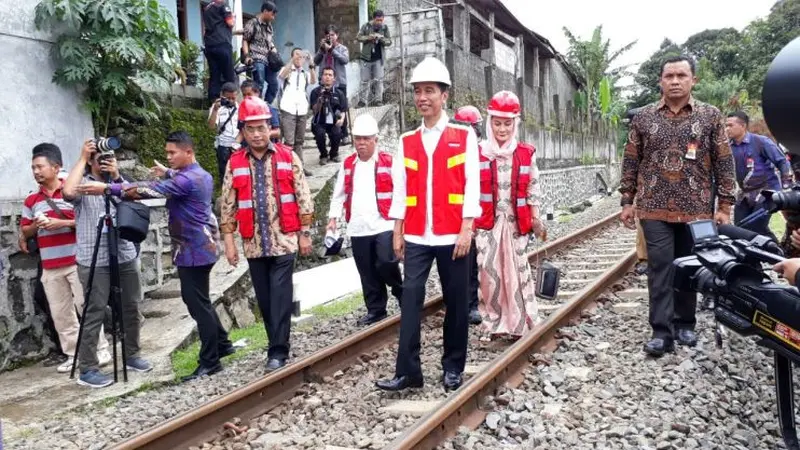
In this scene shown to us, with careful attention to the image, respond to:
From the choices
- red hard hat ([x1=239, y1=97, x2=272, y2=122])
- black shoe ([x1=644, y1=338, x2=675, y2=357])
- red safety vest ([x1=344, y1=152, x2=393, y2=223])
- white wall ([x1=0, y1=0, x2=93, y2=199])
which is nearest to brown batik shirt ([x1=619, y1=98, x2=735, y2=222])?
black shoe ([x1=644, y1=338, x2=675, y2=357])

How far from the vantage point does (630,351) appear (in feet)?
17.1

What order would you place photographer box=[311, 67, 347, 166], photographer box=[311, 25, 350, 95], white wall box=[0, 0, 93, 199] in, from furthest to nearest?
1. photographer box=[311, 25, 350, 95]
2. photographer box=[311, 67, 347, 166]
3. white wall box=[0, 0, 93, 199]

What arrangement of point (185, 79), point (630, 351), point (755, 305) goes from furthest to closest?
point (185, 79) < point (630, 351) < point (755, 305)

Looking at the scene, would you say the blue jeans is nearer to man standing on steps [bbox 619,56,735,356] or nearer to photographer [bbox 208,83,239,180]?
photographer [bbox 208,83,239,180]

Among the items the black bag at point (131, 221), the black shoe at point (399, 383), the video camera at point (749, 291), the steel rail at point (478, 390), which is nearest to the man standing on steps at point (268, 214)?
the black bag at point (131, 221)

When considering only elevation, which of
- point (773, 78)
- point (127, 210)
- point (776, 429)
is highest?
point (773, 78)

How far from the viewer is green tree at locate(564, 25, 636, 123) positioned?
98.5ft

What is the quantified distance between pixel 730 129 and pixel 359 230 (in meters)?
4.13

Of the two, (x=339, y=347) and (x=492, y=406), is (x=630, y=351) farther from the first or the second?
(x=339, y=347)

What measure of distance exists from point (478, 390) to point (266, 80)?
7.81 metres

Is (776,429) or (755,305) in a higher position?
(755,305)

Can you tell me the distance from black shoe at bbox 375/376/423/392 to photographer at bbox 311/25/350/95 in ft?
24.8

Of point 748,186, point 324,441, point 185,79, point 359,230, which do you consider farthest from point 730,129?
point 185,79

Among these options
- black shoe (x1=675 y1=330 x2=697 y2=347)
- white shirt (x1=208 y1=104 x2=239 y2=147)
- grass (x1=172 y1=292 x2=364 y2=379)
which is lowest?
grass (x1=172 y1=292 x2=364 y2=379)
